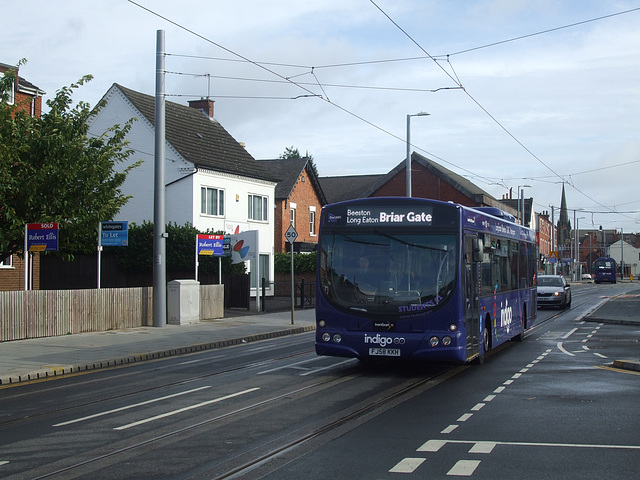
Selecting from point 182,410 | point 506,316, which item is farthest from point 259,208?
point 182,410

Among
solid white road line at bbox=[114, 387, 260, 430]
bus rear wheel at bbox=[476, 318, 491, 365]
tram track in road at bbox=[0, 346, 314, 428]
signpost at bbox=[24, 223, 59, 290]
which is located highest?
signpost at bbox=[24, 223, 59, 290]

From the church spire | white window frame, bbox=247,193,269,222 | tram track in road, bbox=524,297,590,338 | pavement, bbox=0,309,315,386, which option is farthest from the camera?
the church spire

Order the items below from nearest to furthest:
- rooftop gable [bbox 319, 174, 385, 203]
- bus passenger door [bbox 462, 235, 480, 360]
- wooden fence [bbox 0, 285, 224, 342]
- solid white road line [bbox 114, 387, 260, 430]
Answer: solid white road line [bbox 114, 387, 260, 430], bus passenger door [bbox 462, 235, 480, 360], wooden fence [bbox 0, 285, 224, 342], rooftop gable [bbox 319, 174, 385, 203]

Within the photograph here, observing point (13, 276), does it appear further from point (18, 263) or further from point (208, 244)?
point (208, 244)

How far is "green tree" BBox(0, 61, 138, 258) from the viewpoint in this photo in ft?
66.6

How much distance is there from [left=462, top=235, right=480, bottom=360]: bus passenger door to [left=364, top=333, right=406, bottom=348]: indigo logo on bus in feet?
3.87

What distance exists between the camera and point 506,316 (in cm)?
1783

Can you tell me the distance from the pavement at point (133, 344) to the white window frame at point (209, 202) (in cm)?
1087

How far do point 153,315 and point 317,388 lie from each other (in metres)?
13.8

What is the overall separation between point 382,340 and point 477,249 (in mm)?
2683

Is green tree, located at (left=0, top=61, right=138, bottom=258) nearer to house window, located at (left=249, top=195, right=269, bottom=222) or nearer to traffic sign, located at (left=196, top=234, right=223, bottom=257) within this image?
traffic sign, located at (left=196, top=234, right=223, bottom=257)

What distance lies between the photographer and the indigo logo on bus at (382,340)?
12984 mm

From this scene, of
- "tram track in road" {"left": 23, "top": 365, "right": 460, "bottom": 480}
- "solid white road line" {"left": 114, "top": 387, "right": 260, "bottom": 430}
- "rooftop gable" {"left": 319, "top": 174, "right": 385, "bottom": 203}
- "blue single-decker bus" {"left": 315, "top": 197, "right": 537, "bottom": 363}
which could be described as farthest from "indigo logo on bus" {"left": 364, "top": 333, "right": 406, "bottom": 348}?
"rooftop gable" {"left": 319, "top": 174, "right": 385, "bottom": 203}

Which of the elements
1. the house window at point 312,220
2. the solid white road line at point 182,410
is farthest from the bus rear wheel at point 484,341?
the house window at point 312,220
